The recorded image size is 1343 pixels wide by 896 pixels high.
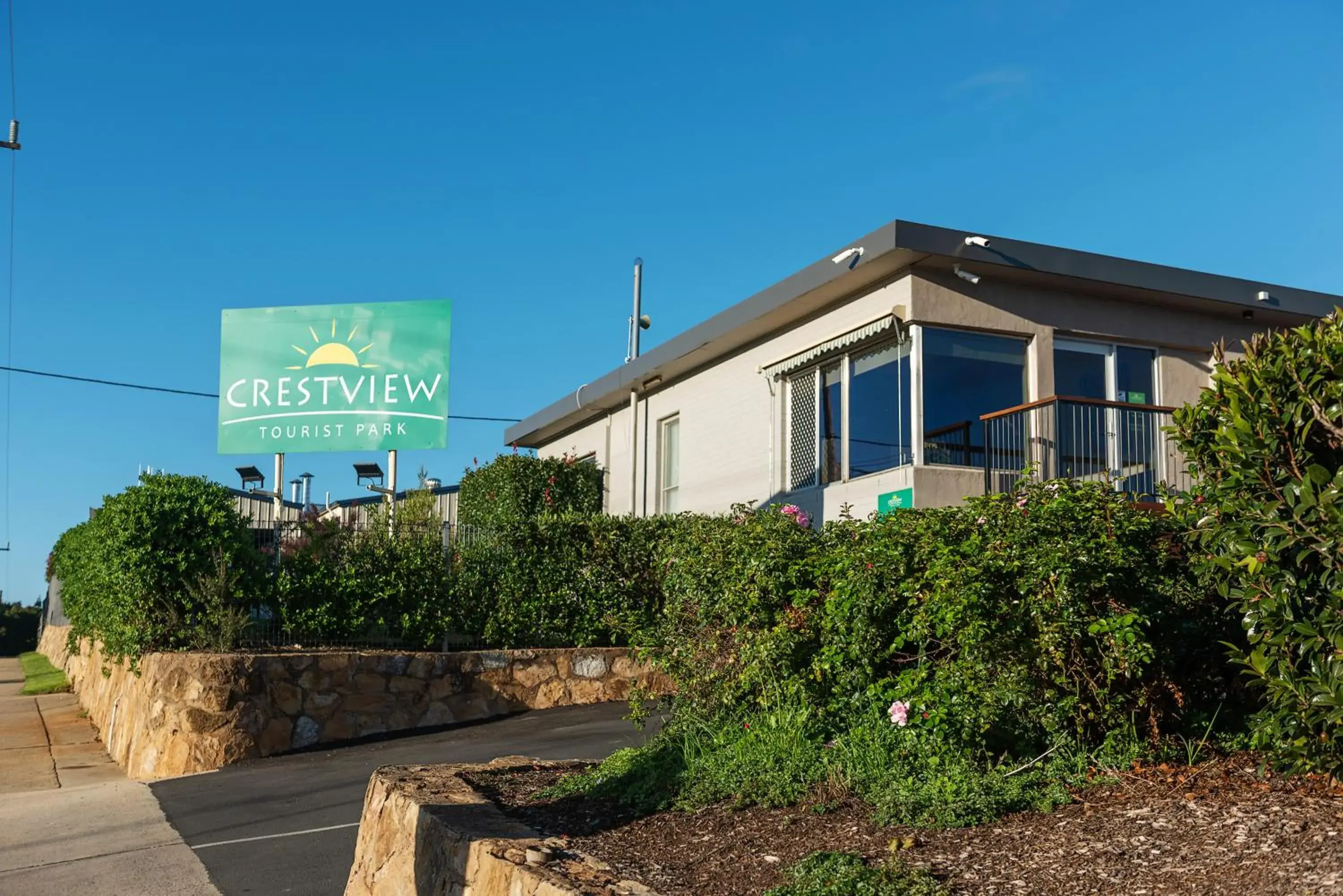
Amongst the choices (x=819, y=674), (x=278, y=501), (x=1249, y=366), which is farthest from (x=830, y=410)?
(x=1249, y=366)

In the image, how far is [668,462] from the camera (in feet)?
61.3

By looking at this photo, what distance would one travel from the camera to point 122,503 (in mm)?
12359

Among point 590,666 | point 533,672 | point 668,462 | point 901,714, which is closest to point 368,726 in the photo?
point 533,672

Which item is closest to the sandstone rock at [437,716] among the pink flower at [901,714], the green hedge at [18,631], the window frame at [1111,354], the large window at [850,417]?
the large window at [850,417]

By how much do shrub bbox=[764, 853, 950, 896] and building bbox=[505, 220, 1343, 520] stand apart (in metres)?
7.79

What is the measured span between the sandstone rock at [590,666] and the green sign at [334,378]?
4768mm

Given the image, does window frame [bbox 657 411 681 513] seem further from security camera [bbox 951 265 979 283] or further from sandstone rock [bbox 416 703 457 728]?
security camera [bbox 951 265 979 283]

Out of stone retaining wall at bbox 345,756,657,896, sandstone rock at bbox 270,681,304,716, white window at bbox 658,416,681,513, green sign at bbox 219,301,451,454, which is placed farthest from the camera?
white window at bbox 658,416,681,513

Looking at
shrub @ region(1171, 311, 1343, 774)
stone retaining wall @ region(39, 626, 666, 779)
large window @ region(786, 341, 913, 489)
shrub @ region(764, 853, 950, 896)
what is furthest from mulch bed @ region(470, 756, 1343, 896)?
large window @ region(786, 341, 913, 489)

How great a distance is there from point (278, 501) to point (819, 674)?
10.6 meters

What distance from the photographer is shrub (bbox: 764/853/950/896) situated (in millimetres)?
4102

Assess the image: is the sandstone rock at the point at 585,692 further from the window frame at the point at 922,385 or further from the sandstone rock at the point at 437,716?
the window frame at the point at 922,385

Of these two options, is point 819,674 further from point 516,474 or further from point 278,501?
point 516,474

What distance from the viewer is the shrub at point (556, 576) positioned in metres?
13.5
